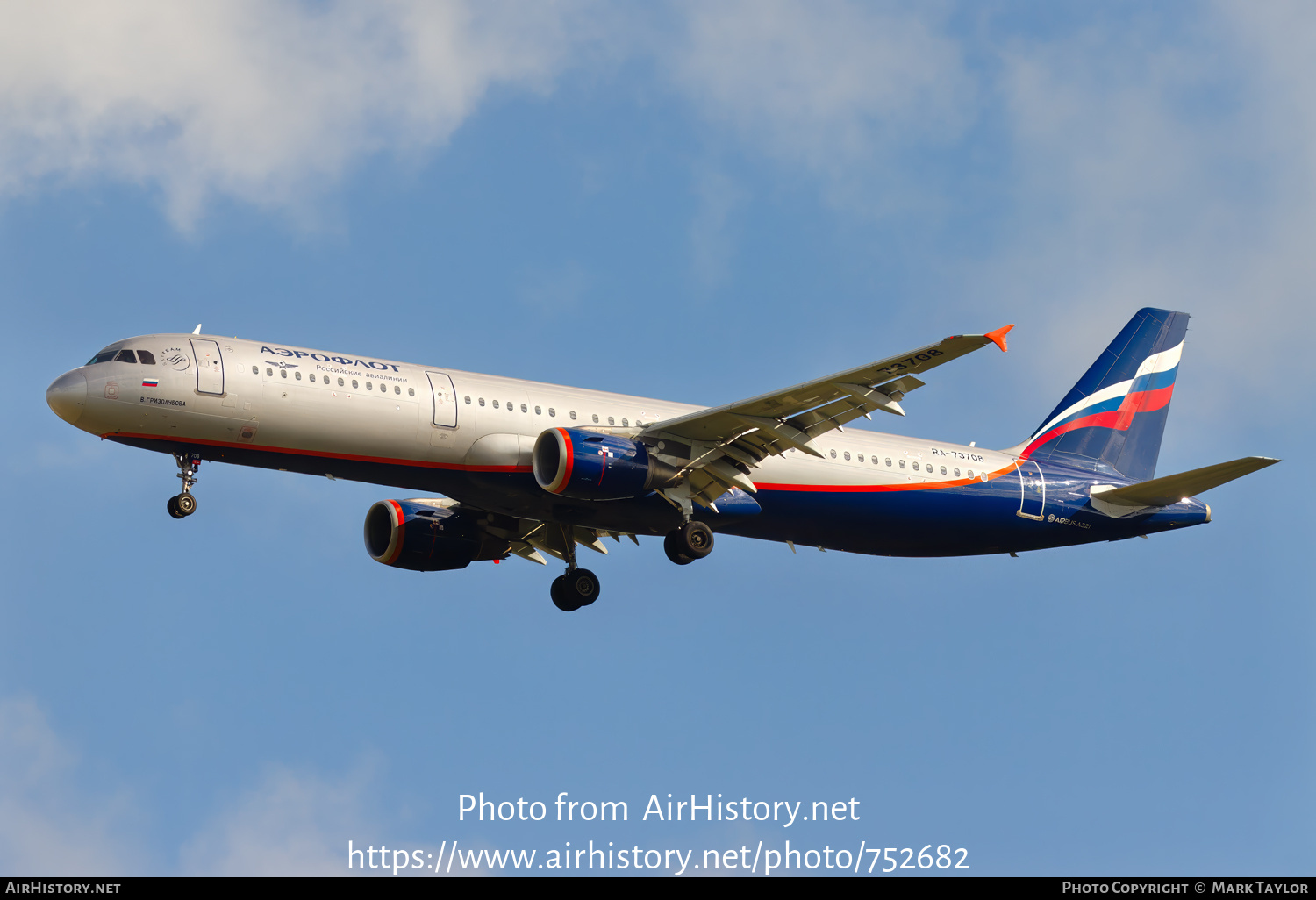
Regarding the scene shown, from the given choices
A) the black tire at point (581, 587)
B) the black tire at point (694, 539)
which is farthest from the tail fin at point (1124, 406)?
the black tire at point (581, 587)

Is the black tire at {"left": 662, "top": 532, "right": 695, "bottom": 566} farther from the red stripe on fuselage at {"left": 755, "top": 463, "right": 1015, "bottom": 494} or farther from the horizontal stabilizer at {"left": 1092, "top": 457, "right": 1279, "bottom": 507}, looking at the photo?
the horizontal stabilizer at {"left": 1092, "top": 457, "right": 1279, "bottom": 507}

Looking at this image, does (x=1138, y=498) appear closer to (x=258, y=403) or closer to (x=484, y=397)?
(x=484, y=397)

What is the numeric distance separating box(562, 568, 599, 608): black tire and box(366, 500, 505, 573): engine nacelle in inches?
109

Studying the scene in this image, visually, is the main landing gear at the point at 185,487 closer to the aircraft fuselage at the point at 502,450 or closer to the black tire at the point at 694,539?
the aircraft fuselage at the point at 502,450

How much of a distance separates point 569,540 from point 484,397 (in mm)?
7373

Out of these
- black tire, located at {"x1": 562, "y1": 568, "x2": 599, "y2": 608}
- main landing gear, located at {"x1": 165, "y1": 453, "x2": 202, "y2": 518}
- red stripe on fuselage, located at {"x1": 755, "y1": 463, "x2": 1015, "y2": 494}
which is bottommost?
main landing gear, located at {"x1": 165, "y1": 453, "x2": 202, "y2": 518}

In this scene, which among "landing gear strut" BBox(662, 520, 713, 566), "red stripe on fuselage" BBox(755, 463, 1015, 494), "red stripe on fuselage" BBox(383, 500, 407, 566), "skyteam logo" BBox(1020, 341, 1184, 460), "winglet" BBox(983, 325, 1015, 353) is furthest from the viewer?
"skyteam logo" BBox(1020, 341, 1184, 460)

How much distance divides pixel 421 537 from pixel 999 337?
733 inches

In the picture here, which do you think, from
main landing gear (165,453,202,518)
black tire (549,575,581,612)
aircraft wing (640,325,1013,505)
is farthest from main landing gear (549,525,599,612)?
main landing gear (165,453,202,518)

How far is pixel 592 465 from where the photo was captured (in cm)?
3412

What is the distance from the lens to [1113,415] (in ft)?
148

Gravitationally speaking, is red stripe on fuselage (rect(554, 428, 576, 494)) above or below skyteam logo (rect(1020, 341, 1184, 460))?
below

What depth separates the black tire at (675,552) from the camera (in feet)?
121

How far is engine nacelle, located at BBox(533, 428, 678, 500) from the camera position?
3392 centimetres
